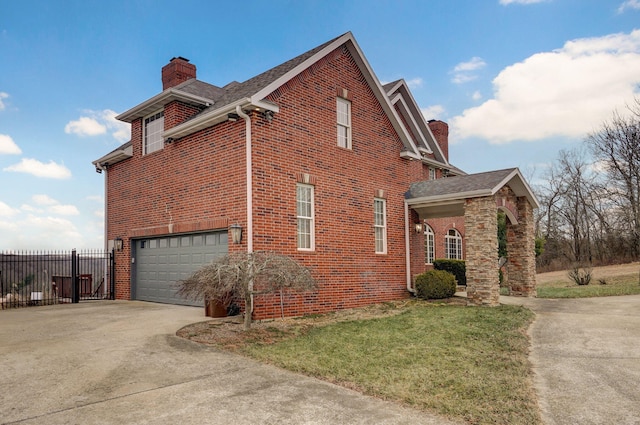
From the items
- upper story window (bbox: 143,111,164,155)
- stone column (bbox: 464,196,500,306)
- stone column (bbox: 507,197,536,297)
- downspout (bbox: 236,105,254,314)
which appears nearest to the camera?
downspout (bbox: 236,105,254,314)

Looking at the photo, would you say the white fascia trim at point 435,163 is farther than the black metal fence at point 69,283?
Yes

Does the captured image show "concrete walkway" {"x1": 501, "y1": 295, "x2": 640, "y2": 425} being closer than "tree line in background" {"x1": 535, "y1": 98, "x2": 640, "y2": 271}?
Yes

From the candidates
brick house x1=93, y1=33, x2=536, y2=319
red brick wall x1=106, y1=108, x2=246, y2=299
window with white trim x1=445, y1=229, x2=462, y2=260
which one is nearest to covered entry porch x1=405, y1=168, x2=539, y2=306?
brick house x1=93, y1=33, x2=536, y2=319

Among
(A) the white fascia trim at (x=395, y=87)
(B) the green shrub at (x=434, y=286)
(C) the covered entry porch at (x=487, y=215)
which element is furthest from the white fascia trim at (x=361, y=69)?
(A) the white fascia trim at (x=395, y=87)

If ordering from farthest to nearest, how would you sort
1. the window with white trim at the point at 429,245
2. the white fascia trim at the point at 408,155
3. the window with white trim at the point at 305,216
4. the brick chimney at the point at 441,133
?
the brick chimney at the point at 441,133, the window with white trim at the point at 429,245, the white fascia trim at the point at 408,155, the window with white trim at the point at 305,216

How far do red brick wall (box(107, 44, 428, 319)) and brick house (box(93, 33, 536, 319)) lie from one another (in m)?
0.04

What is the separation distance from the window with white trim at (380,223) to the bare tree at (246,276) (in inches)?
242

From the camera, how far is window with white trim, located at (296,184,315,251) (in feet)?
40.3

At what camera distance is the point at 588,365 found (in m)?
6.75

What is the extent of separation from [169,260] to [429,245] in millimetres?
13955

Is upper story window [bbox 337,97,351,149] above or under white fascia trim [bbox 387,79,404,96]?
under

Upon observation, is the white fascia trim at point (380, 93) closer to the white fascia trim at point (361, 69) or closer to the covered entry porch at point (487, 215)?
the white fascia trim at point (361, 69)

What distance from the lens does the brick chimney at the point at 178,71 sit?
1739cm

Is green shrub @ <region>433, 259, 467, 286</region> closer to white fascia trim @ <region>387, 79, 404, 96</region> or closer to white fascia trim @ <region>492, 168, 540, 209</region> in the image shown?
white fascia trim @ <region>492, 168, 540, 209</region>
